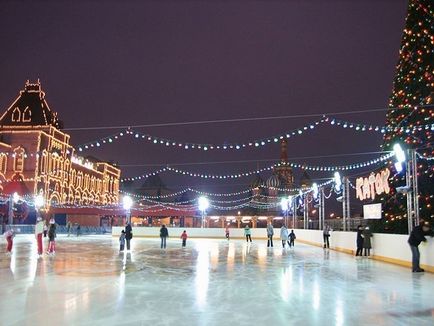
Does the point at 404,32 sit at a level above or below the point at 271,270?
above

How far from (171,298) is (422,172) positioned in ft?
40.5

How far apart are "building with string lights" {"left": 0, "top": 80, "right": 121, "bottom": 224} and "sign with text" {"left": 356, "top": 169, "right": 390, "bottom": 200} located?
4657cm

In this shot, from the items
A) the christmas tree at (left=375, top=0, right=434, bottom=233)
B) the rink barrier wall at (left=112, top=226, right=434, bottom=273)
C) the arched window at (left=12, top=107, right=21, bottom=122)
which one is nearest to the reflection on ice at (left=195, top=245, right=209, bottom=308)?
the rink barrier wall at (left=112, top=226, right=434, bottom=273)

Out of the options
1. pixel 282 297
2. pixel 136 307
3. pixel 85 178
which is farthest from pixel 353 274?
pixel 85 178

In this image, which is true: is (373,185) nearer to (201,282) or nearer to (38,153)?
(201,282)

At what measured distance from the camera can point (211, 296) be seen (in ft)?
30.0

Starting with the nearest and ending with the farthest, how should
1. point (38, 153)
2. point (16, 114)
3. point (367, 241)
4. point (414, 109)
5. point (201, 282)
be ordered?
point (201, 282), point (414, 109), point (367, 241), point (38, 153), point (16, 114)

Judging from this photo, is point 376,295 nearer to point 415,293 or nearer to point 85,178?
point 415,293

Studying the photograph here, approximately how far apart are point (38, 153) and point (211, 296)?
58.2m

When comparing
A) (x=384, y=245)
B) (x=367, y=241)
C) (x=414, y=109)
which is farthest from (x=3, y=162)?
(x=414, y=109)

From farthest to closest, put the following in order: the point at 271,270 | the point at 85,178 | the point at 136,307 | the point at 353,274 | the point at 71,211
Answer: the point at 85,178, the point at 71,211, the point at 271,270, the point at 353,274, the point at 136,307

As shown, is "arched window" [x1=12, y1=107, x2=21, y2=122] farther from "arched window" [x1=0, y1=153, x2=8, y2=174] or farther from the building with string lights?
"arched window" [x1=0, y1=153, x2=8, y2=174]

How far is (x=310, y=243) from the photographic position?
33.4 meters

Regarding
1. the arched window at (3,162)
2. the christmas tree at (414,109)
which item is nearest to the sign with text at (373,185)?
the christmas tree at (414,109)
